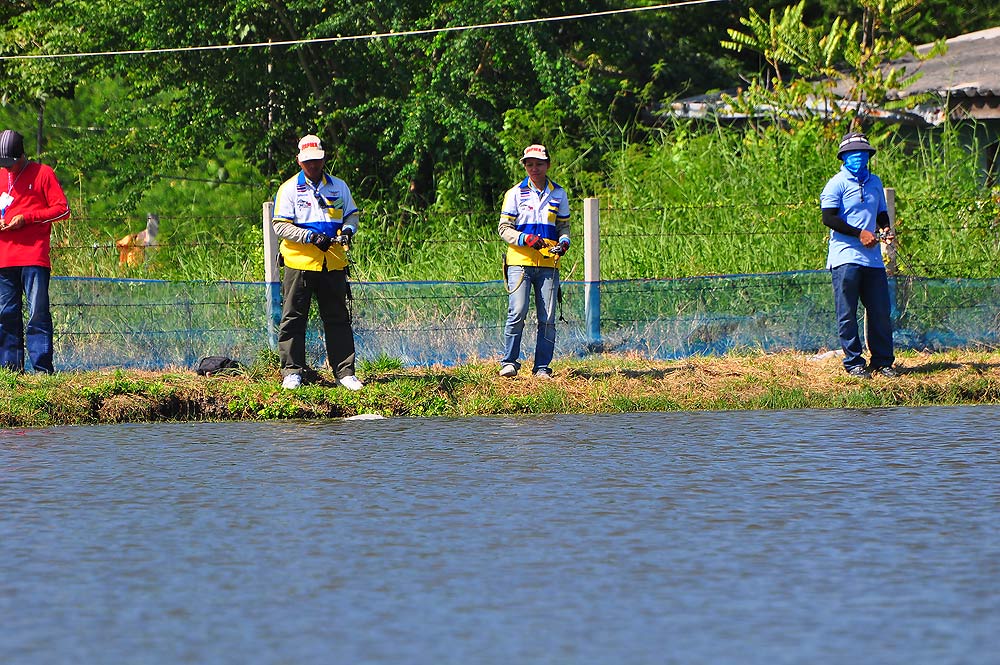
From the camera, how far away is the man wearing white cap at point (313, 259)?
11.6 metres

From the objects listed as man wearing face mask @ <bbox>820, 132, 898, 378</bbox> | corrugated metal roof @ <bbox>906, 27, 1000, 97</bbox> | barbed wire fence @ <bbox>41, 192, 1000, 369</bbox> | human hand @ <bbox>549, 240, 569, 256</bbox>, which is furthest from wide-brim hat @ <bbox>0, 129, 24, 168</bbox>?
corrugated metal roof @ <bbox>906, 27, 1000, 97</bbox>

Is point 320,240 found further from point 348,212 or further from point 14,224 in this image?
point 14,224

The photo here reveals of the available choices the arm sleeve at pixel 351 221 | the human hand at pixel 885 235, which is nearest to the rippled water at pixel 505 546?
the arm sleeve at pixel 351 221

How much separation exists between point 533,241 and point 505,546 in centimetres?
564

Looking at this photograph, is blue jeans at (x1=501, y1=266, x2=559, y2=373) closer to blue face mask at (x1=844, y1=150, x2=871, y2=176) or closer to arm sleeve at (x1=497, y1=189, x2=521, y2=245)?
arm sleeve at (x1=497, y1=189, x2=521, y2=245)

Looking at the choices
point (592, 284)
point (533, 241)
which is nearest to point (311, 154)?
point (533, 241)

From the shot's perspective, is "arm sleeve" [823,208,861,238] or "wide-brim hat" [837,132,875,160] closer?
"arm sleeve" [823,208,861,238]

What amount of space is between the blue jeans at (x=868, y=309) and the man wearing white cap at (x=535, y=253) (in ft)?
7.06

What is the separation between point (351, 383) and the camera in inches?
459

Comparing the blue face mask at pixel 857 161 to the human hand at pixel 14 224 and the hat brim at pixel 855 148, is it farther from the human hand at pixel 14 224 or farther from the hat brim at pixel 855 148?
the human hand at pixel 14 224

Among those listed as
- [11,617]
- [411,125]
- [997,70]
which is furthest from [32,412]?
[997,70]

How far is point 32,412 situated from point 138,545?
14.6ft

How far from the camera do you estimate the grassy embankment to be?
1127 cm

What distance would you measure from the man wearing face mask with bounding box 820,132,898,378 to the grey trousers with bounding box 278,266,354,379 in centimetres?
370
